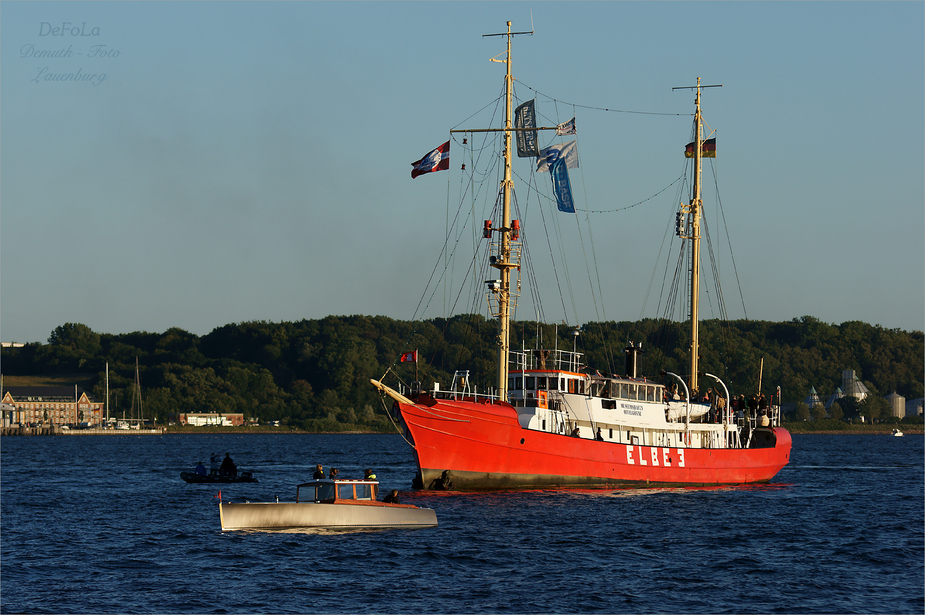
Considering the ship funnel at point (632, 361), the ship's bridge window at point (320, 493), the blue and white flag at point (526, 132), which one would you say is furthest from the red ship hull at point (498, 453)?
the blue and white flag at point (526, 132)

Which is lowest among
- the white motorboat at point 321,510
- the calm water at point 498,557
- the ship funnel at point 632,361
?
the calm water at point 498,557

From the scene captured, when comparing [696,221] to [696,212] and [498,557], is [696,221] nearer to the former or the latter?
[696,212]

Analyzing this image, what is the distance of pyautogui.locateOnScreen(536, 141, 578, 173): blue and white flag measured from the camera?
61406 mm

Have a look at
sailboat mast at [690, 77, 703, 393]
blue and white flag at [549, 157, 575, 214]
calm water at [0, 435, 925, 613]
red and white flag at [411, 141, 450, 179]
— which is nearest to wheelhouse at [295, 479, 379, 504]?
calm water at [0, 435, 925, 613]

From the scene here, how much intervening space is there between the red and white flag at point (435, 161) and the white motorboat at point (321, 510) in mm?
22552

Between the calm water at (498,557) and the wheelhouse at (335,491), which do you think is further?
the wheelhouse at (335,491)

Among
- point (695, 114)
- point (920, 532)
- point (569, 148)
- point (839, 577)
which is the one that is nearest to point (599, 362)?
point (695, 114)

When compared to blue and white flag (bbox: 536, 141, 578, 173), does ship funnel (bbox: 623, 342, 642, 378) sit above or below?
below

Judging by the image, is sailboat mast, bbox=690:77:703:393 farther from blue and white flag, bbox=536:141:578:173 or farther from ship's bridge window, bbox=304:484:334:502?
ship's bridge window, bbox=304:484:334:502

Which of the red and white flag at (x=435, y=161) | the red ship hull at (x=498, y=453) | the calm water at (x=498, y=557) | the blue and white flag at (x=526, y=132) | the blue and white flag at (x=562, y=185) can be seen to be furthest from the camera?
the blue and white flag at (x=526, y=132)

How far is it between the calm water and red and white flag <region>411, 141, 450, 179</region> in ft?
61.0

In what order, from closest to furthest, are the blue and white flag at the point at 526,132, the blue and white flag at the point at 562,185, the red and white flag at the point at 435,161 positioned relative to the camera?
the red and white flag at the point at 435,161, the blue and white flag at the point at 562,185, the blue and white flag at the point at 526,132

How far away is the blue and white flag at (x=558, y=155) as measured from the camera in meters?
61.4

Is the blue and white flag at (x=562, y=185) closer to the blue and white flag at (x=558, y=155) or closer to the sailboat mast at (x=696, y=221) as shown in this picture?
the blue and white flag at (x=558, y=155)
